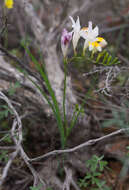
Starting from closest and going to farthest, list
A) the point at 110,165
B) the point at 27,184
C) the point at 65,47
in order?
the point at 65,47, the point at 27,184, the point at 110,165

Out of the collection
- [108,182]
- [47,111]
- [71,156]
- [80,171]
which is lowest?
[108,182]

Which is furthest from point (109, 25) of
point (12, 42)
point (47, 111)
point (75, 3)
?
point (47, 111)

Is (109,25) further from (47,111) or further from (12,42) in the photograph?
(47,111)

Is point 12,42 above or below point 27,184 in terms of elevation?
above

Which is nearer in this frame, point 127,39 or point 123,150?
point 123,150

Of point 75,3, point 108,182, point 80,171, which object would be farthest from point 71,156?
point 75,3

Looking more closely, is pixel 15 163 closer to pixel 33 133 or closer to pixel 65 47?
pixel 33 133

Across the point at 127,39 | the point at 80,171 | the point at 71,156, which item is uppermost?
the point at 127,39

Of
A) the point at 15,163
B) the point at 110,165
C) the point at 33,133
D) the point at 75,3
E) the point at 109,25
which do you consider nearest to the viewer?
the point at 15,163

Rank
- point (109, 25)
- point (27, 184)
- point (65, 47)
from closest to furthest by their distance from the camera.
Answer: point (65, 47) → point (27, 184) → point (109, 25)
